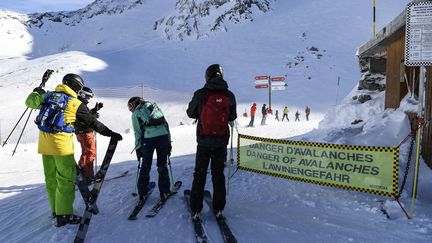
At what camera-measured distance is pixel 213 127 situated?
5.07 m

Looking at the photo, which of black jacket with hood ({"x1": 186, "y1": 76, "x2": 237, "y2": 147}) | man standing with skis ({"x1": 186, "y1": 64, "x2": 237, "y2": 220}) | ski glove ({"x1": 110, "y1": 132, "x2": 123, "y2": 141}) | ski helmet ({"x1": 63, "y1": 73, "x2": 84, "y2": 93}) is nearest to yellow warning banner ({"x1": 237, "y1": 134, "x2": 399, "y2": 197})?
man standing with skis ({"x1": 186, "y1": 64, "x2": 237, "y2": 220})

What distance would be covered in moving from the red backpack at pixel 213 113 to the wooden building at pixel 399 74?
150 inches

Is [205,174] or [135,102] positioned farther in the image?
[135,102]

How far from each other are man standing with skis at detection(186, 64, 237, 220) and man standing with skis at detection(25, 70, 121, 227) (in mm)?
1739

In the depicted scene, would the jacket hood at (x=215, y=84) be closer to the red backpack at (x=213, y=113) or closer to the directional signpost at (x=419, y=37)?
the red backpack at (x=213, y=113)

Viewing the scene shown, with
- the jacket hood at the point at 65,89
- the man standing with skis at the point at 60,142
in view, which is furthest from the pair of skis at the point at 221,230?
the jacket hood at the point at 65,89

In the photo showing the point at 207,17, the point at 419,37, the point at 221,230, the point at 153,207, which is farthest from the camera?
the point at 207,17

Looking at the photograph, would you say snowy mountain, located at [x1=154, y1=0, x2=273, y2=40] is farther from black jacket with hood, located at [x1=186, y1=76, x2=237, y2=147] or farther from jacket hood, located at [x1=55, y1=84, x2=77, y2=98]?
black jacket with hood, located at [x1=186, y1=76, x2=237, y2=147]

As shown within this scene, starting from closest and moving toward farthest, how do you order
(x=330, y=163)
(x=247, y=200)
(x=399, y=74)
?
(x=330, y=163) → (x=247, y=200) → (x=399, y=74)

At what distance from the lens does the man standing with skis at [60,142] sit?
5070 mm

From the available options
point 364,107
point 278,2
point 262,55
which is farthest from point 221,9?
point 364,107

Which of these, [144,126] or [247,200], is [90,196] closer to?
[144,126]


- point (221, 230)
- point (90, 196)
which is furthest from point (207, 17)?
point (221, 230)

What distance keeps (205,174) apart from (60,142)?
2106mm
